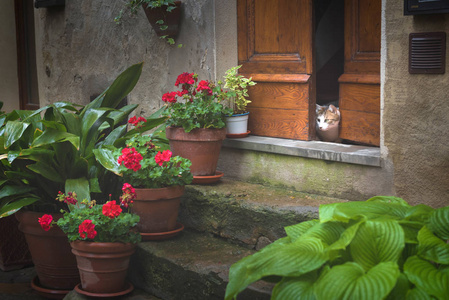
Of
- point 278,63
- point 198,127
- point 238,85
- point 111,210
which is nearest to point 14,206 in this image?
point 111,210

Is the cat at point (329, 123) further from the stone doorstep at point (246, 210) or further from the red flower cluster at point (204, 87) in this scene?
the red flower cluster at point (204, 87)

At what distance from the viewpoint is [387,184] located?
3.29 m

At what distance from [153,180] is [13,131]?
38.0 inches

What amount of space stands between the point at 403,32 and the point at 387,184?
0.85 metres

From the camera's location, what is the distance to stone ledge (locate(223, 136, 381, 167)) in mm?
3377

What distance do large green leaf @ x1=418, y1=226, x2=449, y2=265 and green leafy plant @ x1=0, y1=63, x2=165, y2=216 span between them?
7.01 ft

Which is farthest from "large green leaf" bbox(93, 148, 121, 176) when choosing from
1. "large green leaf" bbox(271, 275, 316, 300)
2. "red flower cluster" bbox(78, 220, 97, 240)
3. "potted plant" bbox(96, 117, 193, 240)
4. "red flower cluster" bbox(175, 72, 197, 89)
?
"large green leaf" bbox(271, 275, 316, 300)

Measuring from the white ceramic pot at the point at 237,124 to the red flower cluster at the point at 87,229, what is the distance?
1347 mm

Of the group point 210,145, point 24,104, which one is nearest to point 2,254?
point 210,145

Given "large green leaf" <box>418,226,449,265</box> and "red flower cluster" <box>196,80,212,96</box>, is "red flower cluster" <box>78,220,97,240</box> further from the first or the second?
"large green leaf" <box>418,226,449,265</box>

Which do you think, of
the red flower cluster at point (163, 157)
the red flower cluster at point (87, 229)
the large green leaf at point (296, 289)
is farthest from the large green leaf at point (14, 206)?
the large green leaf at point (296, 289)

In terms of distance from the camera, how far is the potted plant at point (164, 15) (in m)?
4.30

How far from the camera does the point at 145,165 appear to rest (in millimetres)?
3453

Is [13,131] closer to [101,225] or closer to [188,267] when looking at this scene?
[101,225]
